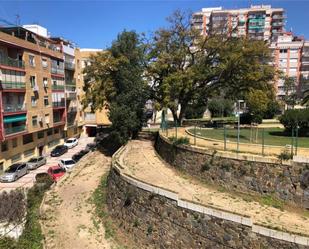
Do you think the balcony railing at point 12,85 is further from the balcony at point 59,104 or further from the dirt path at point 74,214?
the dirt path at point 74,214

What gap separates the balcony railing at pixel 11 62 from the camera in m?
28.1

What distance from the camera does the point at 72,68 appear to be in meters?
44.9

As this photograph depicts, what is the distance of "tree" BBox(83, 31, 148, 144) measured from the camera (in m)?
28.8

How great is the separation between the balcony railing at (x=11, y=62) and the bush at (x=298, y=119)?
26.0 meters

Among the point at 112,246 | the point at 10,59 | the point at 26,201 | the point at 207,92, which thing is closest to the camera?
the point at 112,246

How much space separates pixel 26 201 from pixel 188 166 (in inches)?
473

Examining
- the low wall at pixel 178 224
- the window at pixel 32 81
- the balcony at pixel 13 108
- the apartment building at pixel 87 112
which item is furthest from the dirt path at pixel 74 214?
the apartment building at pixel 87 112

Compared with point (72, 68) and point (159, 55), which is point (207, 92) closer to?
point (159, 55)

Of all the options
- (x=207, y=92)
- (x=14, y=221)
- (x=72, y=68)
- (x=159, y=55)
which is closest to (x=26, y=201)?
(x=14, y=221)

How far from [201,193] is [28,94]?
25888 millimetres

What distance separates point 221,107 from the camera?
5712cm

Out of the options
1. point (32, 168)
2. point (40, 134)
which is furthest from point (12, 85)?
point (40, 134)

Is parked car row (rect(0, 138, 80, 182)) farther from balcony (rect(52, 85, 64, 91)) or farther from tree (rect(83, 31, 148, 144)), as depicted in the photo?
balcony (rect(52, 85, 64, 91))

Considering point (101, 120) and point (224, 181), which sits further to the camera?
point (101, 120)
